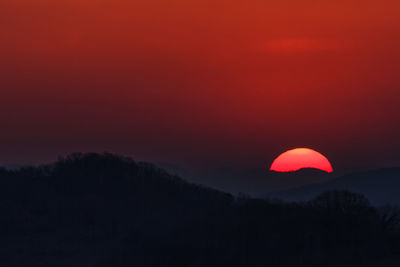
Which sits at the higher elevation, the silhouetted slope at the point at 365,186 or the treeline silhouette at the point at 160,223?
the silhouetted slope at the point at 365,186

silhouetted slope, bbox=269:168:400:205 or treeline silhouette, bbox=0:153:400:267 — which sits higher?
silhouetted slope, bbox=269:168:400:205

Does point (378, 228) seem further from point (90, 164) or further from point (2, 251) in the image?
point (90, 164)

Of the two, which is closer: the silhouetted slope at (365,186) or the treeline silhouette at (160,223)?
the treeline silhouette at (160,223)

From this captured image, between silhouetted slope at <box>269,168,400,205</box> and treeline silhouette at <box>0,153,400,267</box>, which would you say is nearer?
treeline silhouette at <box>0,153,400,267</box>
